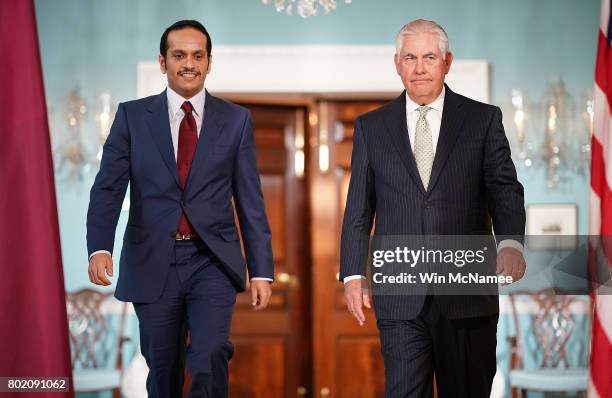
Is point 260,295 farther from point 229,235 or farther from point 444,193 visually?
point 444,193

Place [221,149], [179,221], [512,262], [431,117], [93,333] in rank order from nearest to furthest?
1. [512,262]
2. [431,117]
3. [179,221]
4. [221,149]
5. [93,333]

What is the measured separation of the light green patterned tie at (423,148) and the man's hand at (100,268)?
4.11 ft

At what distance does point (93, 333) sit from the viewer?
6.07 metres

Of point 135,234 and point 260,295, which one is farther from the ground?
point 135,234

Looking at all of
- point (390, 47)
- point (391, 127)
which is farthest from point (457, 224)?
point (390, 47)

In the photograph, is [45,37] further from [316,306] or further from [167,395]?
[167,395]

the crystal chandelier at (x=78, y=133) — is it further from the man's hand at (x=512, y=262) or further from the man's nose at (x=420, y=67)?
the man's hand at (x=512, y=262)

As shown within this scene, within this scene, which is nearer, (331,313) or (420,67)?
(420,67)

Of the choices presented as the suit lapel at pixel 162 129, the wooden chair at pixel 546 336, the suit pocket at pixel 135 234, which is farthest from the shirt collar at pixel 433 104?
the wooden chair at pixel 546 336

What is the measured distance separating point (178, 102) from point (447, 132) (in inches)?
44.2

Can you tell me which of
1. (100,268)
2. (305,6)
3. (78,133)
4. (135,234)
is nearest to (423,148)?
(135,234)

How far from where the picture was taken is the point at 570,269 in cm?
615

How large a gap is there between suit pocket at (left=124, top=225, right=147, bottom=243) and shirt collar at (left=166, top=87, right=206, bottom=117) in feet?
1.65

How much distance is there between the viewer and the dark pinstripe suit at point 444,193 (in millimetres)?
3213
